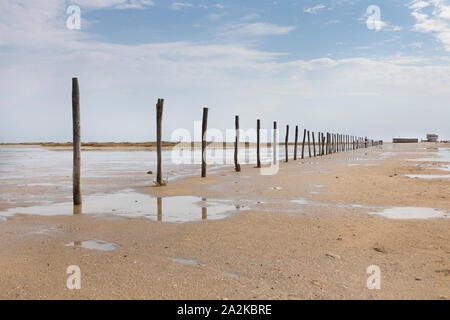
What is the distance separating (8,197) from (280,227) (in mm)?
9545

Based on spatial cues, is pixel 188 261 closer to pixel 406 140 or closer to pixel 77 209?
pixel 77 209

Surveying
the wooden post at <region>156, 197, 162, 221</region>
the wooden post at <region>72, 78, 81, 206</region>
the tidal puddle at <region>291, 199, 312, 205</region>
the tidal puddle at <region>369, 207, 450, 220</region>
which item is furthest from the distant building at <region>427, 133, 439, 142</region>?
the wooden post at <region>72, 78, 81, 206</region>

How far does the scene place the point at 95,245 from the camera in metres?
6.36

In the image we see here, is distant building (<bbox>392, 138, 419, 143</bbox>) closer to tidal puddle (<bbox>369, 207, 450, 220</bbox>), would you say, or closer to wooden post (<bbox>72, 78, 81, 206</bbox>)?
tidal puddle (<bbox>369, 207, 450, 220</bbox>)

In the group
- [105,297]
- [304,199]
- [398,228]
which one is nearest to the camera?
[105,297]

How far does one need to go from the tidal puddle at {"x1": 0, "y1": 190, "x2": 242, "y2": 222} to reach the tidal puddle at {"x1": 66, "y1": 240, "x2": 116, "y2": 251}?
2097mm

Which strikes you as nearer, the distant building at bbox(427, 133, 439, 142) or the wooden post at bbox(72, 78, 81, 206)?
the wooden post at bbox(72, 78, 81, 206)

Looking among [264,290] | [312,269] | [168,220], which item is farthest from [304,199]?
[264,290]

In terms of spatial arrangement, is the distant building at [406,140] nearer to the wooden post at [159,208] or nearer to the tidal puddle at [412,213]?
the tidal puddle at [412,213]

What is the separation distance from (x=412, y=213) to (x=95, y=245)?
7296mm

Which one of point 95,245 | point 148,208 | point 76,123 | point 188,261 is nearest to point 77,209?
point 148,208

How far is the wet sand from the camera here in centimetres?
432
